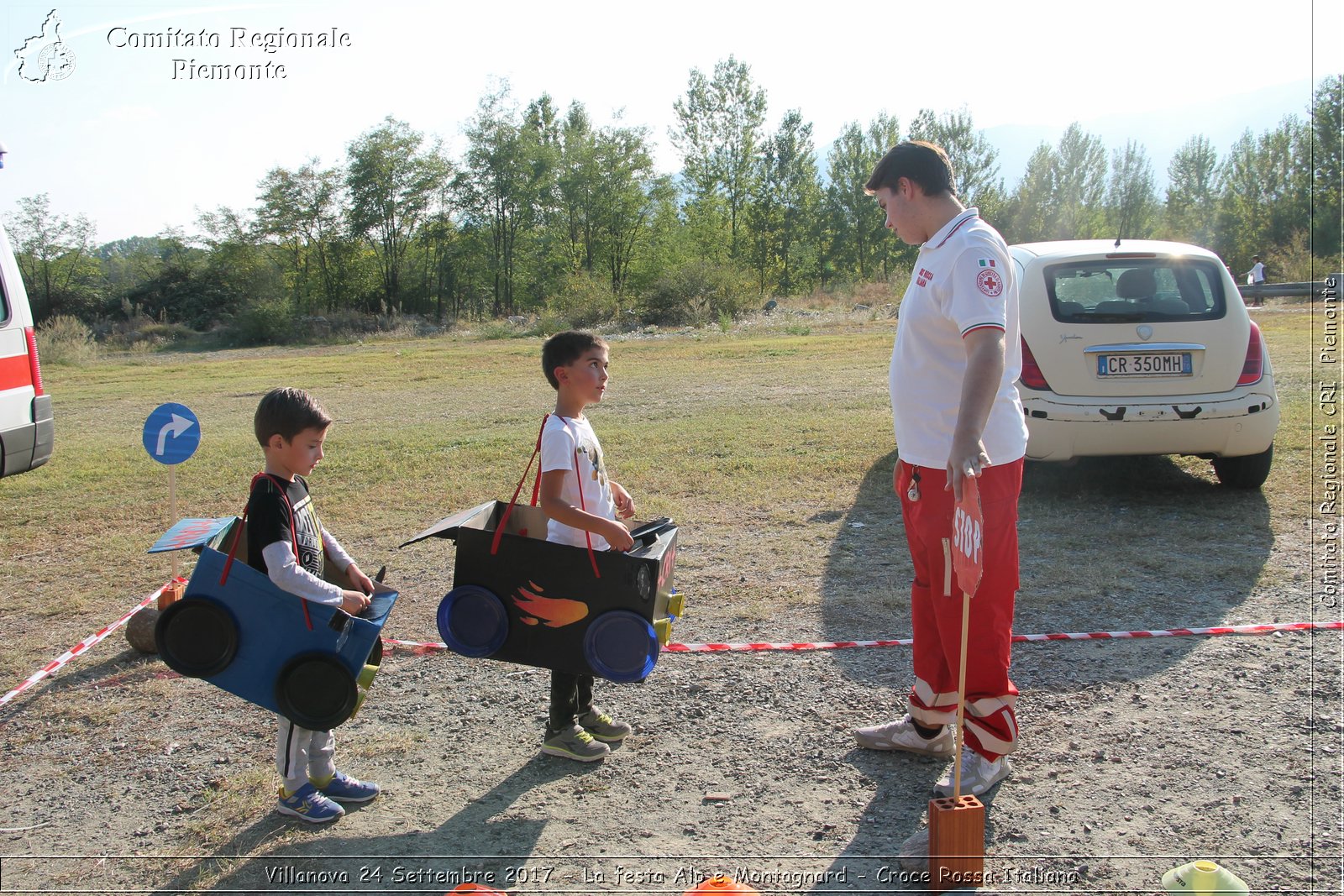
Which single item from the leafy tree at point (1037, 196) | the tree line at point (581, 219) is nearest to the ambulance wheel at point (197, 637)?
the tree line at point (581, 219)

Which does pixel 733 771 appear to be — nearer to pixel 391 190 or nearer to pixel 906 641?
pixel 906 641

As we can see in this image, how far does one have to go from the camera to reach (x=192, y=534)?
134 inches

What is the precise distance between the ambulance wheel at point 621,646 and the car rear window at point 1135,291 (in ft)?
15.1

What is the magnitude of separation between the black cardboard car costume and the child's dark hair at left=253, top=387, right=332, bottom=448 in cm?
50

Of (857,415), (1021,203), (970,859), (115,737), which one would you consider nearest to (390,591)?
(115,737)

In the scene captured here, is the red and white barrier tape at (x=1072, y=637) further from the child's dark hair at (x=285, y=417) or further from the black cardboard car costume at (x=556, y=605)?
the child's dark hair at (x=285, y=417)

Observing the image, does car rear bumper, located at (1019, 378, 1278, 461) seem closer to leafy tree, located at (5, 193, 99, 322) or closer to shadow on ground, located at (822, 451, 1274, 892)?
shadow on ground, located at (822, 451, 1274, 892)

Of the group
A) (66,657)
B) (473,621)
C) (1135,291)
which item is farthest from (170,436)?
(1135,291)

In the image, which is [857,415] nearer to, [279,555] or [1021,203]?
[279,555]

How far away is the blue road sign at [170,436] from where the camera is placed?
520 cm

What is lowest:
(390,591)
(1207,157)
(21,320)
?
(390,591)

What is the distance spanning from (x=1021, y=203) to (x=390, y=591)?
208 ft

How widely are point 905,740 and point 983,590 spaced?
774mm

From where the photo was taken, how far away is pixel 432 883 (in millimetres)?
2705
